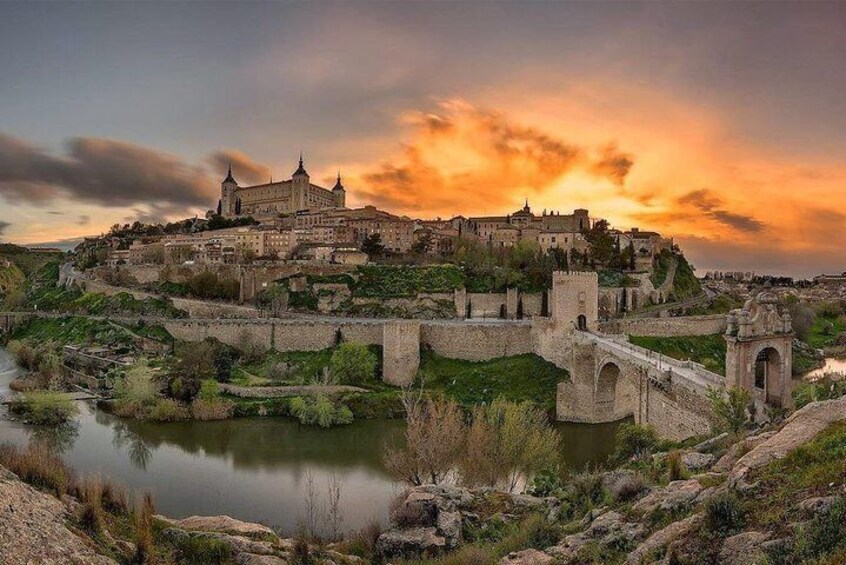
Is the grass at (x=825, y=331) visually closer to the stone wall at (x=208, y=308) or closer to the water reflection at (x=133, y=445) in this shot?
the stone wall at (x=208, y=308)

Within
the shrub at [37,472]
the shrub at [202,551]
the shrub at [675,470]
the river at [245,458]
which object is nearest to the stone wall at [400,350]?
the river at [245,458]

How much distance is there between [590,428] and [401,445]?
7574 millimetres

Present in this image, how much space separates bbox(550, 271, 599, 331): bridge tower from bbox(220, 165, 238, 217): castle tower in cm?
6678

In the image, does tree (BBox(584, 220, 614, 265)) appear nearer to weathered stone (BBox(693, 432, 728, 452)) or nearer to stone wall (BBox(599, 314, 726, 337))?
stone wall (BBox(599, 314, 726, 337))

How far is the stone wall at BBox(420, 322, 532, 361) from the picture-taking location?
94.8ft

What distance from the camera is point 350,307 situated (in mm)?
39750

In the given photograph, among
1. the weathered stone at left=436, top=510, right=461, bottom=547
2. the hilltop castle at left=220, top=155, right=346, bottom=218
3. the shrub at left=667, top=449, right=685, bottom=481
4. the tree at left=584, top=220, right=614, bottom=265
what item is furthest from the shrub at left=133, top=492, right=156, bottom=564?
the hilltop castle at left=220, top=155, right=346, bottom=218

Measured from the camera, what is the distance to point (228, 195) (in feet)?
281

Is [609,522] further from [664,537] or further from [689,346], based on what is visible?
[689,346]

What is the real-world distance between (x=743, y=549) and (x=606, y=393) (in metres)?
18.7

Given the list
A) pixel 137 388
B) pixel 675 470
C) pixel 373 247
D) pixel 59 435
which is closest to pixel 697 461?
pixel 675 470

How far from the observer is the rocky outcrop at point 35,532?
6.01 metres

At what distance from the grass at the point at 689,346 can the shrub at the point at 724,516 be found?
28358 mm

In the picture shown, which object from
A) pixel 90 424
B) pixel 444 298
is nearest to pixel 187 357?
pixel 90 424
